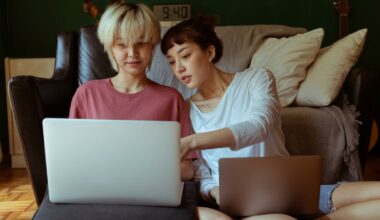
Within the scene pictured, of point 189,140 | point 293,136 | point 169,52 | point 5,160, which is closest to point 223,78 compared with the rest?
point 169,52

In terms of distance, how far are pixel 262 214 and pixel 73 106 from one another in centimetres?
56

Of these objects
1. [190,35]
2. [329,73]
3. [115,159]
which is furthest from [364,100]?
[115,159]

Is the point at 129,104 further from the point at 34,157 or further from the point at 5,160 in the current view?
the point at 5,160

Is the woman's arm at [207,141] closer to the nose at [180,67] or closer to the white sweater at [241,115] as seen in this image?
the white sweater at [241,115]

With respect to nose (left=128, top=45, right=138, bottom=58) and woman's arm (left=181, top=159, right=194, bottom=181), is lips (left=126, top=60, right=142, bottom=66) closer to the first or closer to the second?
nose (left=128, top=45, right=138, bottom=58)

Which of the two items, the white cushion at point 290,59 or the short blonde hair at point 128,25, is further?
the white cushion at point 290,59

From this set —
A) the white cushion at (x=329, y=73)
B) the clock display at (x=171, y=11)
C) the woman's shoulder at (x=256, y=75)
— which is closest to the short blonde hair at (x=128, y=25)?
the woman's shoulder at (x=256, y=75)

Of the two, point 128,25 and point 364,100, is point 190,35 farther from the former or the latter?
point 364,100

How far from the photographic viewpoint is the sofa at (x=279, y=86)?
1.37m

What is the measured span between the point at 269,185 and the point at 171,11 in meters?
2.17

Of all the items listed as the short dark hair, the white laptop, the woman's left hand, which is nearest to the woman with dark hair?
the short dark hair

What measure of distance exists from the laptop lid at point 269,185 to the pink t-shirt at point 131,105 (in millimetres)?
299

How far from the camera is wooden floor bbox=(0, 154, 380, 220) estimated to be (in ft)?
6.05

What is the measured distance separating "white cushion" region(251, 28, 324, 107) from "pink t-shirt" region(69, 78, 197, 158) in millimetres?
770
